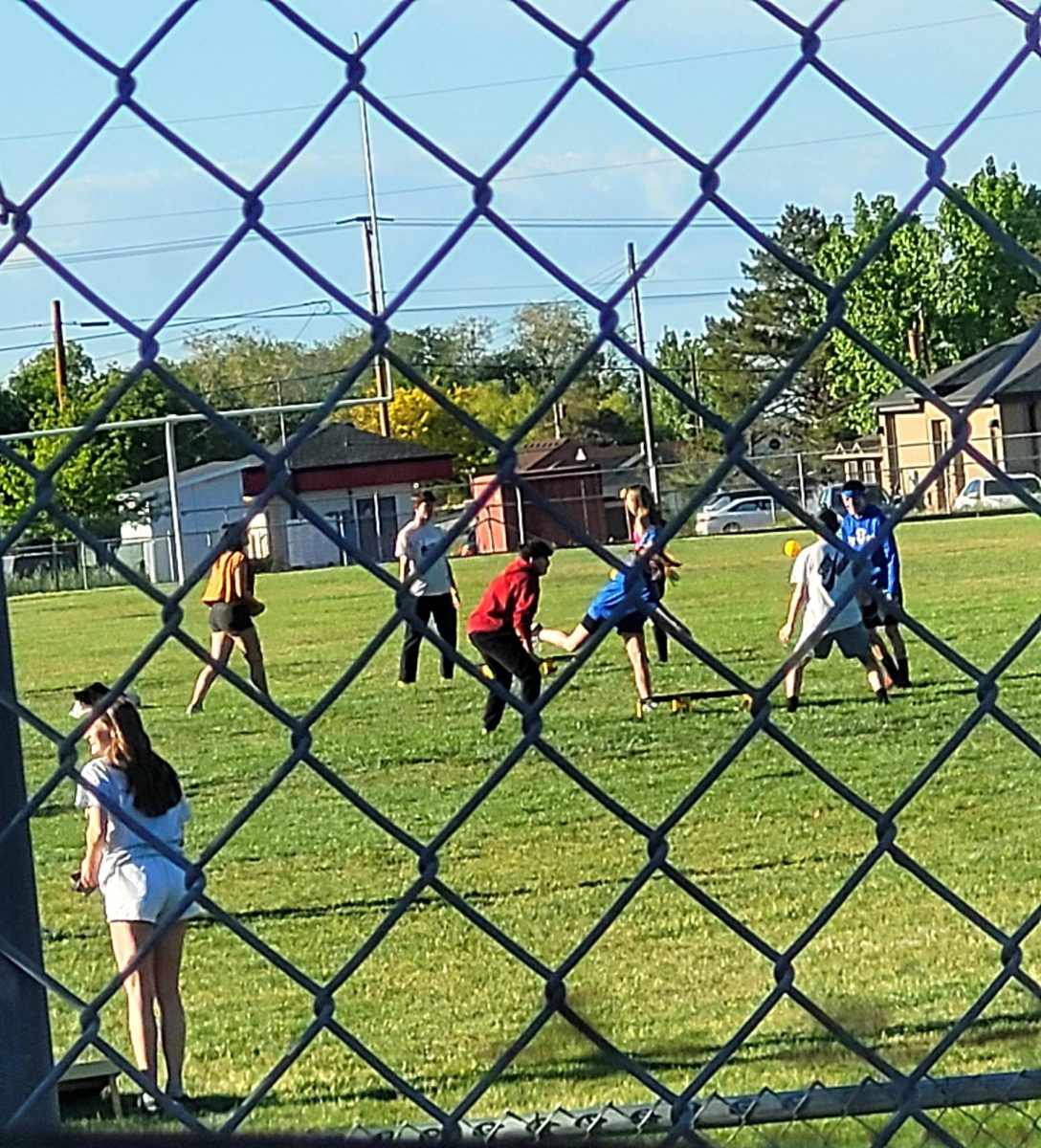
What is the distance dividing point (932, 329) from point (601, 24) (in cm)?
4668

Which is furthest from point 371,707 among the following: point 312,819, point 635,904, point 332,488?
point 332,488

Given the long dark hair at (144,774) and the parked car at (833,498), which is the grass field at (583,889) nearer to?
the long dark hair at (144,774)

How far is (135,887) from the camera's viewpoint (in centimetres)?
459

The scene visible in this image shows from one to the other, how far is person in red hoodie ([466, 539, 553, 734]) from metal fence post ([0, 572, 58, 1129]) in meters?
0.76

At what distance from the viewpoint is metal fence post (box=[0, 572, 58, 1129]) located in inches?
55.8

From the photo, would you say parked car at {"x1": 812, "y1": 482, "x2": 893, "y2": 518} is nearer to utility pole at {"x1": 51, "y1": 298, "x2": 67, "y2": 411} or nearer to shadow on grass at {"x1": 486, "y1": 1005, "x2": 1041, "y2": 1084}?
shadow on grass at {"x1": 486, "y1": 1005, "x2": 1041, "y2": 1084}

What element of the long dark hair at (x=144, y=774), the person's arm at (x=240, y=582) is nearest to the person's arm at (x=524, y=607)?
the long dark hair at (x=144, y=774)

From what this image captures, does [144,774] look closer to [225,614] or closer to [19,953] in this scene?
[225,614]

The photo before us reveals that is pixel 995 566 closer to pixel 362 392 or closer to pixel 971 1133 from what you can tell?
pixel 971 1133

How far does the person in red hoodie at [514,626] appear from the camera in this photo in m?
3.92

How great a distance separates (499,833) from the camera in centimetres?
871

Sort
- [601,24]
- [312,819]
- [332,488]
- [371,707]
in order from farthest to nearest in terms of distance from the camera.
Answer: [371,707] → [312,819] → [332,488] → [601,24]

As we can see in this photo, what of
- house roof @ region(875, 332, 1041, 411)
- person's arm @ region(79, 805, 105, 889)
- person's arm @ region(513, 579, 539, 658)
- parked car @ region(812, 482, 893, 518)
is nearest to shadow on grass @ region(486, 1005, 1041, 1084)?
person's arm @ region(79, 805, 105, 889)

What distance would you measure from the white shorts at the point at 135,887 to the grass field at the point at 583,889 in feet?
1.00
